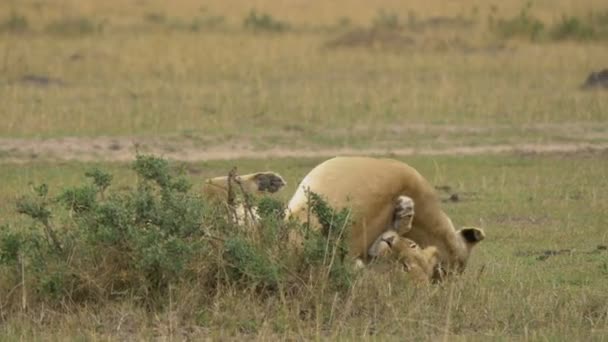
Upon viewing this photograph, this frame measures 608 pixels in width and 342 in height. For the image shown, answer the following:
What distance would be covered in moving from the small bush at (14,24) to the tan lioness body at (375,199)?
1534cm

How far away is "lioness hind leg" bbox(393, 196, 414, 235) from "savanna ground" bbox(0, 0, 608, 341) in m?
0.24

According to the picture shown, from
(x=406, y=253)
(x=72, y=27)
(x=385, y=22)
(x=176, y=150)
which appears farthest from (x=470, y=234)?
(x=385, y=22)

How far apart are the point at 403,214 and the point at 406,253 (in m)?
0.17

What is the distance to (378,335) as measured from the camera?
5387 mm

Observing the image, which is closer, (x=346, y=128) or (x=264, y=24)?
(x=346, y=128)

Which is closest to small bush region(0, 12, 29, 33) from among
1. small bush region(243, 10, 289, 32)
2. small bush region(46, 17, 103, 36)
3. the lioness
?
small bush region(46, 17, 103, 36)

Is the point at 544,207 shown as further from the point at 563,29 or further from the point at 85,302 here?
the point at 563,29

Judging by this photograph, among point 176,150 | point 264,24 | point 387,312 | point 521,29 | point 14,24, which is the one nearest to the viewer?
point 387,312

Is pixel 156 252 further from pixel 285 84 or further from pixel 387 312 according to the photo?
pixel 285 84

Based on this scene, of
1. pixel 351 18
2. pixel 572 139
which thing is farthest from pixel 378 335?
pixel 351 18

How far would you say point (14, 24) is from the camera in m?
21.0

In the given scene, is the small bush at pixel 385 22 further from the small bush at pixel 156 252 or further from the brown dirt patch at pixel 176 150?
the small bush at pixel 156 252

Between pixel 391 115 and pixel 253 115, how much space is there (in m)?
1.35

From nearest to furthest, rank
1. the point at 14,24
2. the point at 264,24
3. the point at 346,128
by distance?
the point at 346,128, the point at 14,24, the point at 264,24
